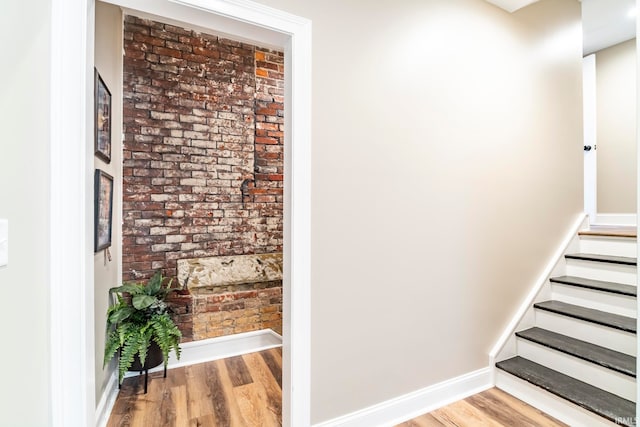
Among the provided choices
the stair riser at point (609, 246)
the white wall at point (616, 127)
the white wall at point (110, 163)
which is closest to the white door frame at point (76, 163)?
the white wall at point (110, 163)

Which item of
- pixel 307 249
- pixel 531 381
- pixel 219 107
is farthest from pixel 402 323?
pixel 219 107

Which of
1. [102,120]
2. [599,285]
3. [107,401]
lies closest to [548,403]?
[599,285]

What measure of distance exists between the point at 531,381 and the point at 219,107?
3.33 meters

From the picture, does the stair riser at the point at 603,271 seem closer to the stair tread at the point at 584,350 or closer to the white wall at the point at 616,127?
the stair tread at the point at 584,350

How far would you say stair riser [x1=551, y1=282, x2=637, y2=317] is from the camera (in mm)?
2213

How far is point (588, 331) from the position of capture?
2.25 meters

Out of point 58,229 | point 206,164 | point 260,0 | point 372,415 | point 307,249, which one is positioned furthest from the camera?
point 206,164

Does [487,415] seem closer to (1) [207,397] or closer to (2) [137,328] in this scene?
(1) [207,397]

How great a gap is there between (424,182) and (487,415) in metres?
1.57

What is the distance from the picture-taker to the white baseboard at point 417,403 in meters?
1.83

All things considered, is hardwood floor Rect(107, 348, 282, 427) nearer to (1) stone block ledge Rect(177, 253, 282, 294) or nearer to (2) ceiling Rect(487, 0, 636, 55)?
(1) stone block ledge Rect(177, 253, 282, 294)

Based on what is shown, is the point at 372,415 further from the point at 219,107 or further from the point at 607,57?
the point at 607,57

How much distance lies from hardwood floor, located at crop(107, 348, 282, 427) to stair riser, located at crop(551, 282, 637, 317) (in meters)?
2.48

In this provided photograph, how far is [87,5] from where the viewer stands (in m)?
1.25
